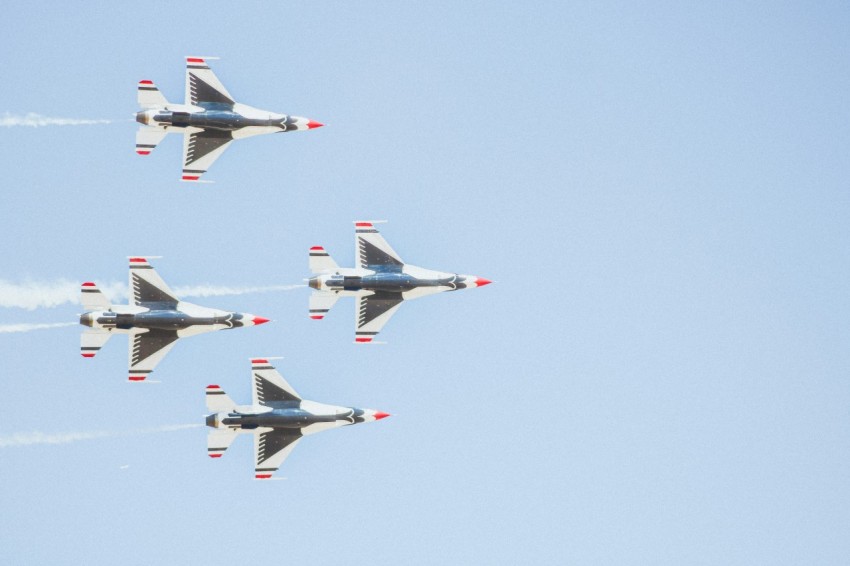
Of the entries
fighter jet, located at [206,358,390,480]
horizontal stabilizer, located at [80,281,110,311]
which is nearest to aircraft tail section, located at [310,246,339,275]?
fighter jet, located at [206,358,390,480]

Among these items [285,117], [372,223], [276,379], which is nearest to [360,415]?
[276,379]

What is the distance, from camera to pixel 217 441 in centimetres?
7806

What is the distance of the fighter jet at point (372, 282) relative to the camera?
78.6 m

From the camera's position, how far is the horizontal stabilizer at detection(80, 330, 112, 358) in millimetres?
77125

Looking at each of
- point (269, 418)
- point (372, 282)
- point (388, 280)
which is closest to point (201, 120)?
point (372, 282)

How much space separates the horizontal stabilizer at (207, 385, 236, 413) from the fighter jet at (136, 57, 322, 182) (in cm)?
1123

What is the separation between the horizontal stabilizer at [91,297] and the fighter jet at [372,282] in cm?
1080

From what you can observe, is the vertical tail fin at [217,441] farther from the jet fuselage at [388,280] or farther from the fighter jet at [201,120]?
the fighter jet at [201,120]

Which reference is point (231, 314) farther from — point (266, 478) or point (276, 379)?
point (266, 478)

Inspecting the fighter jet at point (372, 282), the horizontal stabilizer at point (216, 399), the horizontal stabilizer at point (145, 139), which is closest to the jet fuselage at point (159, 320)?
the horizontal stabilizer at point (216, 399)

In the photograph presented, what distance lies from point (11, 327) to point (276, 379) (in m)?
13.8

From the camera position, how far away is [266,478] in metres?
80.1

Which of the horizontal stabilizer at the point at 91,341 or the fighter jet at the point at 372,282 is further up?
the fighter jet at the point at 372,282

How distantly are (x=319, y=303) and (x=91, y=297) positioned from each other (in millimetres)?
11678
